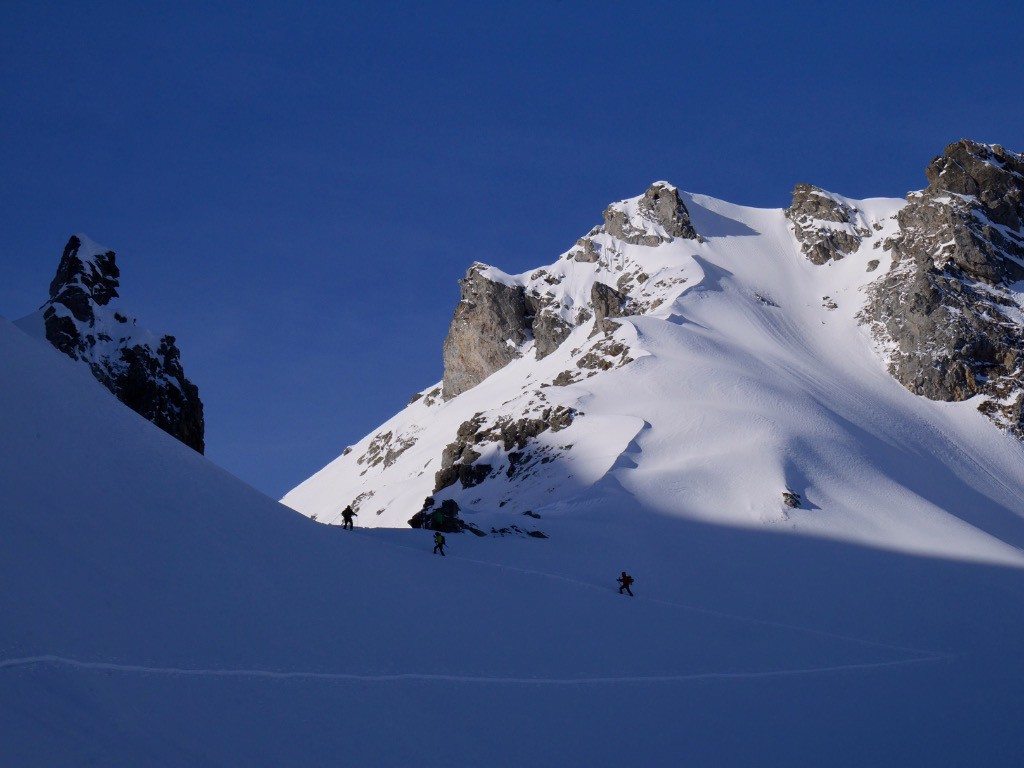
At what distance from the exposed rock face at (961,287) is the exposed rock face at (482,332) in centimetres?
3897

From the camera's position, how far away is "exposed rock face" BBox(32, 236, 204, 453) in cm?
5250

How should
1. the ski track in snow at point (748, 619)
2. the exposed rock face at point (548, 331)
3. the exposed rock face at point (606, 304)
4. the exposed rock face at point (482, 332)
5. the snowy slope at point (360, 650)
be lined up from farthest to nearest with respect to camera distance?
the exposed rock face at point (482, 332), the exposed rock face at point (548, 331), the exposed rock face at point (606, 304), the ski track in snow at point (748, 619), the snowy slope at point (360, 650)

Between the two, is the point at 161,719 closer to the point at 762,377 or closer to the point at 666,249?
the point at 762,377

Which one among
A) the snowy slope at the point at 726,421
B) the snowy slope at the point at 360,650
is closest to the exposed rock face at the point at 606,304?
the snowy slope at the point at 726,421

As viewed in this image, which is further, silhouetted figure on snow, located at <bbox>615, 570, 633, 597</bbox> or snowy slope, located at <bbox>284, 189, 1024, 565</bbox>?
snowy slope, located at <bbox>284, 189, 1024, 565</bbox>

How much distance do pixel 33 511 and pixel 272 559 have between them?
606cm

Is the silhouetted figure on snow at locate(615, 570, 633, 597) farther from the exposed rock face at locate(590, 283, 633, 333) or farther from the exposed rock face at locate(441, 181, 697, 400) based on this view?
the exposed rock face at locate(441, 181, 697, 400)

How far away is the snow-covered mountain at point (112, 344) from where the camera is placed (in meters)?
52.5

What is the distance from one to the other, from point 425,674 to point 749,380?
55.6 m

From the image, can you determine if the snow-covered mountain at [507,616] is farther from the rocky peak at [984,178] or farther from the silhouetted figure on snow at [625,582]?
Answer: the rocky peak at [984,178]

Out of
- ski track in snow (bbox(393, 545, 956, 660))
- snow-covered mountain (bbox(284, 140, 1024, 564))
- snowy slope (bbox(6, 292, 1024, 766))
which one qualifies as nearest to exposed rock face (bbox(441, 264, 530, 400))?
snow-covered mountain (bbox(284, 140, 1024, 564))

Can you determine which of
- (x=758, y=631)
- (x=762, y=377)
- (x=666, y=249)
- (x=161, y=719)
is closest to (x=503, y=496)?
(x=762, y=377)

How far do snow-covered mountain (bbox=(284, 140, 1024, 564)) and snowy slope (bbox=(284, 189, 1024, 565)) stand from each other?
0.75ft

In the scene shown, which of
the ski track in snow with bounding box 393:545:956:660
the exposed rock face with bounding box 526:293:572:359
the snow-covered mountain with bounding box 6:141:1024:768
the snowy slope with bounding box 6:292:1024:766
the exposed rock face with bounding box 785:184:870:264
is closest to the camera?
the snowy slope with bounding box 6:292:1024:766
